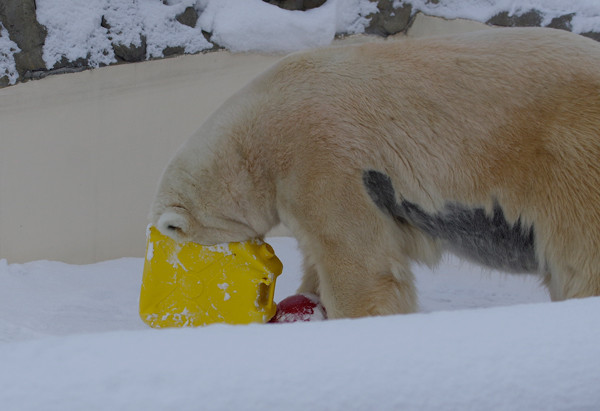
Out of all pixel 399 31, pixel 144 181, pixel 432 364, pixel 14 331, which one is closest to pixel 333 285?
pixel 432 364

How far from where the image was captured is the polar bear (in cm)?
223

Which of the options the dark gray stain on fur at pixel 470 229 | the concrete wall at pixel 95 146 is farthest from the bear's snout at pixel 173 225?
the concrete wall at pixel 95 146

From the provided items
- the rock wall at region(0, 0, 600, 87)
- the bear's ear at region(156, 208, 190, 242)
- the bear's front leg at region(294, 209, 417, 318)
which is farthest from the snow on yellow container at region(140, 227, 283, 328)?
the rock wall at region(0, 0, 600, 87)

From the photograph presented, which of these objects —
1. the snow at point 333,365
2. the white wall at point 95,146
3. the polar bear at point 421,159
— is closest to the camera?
the snow at point 333,365

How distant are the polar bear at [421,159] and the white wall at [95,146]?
3.11 meters

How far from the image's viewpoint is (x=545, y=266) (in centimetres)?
239

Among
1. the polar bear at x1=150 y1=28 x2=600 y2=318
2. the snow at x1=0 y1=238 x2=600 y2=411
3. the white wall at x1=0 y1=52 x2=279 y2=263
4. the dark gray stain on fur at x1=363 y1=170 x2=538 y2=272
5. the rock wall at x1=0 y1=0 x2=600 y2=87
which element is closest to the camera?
the snow at x1=0 y1=238 x2=600 y2=411

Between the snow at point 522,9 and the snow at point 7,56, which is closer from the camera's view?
the snow at point 7,56

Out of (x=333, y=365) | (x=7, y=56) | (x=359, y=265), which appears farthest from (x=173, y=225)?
(x=7, y=56)

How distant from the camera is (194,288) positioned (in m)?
2.79

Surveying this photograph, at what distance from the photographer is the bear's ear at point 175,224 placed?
272 cm

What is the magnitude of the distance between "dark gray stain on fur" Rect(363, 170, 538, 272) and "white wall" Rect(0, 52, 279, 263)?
358 cm

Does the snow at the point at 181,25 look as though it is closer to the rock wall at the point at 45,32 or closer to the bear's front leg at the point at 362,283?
the rock wall at the point at 45,32

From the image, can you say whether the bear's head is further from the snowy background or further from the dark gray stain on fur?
the snowy background
